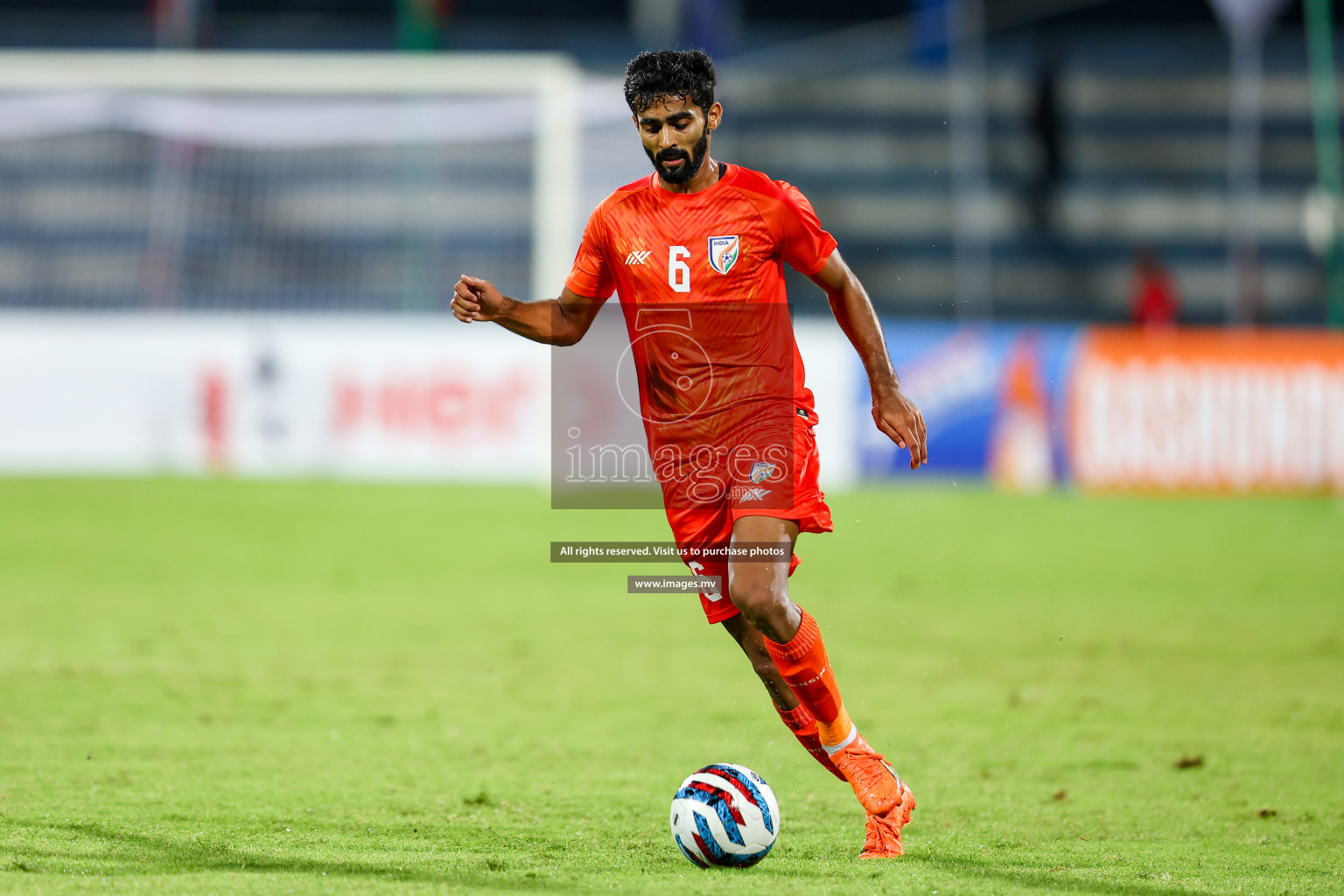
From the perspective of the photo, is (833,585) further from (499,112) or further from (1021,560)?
(499,112)

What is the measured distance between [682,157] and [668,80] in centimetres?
23

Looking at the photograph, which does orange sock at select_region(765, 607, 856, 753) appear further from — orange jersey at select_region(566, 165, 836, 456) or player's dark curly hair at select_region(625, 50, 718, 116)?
player's dark curly hair at select_region(625, 50, 718, 116)

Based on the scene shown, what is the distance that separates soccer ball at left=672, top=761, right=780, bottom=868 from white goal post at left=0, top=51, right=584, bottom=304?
1225 cm

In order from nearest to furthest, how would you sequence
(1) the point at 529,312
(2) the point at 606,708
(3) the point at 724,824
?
1. (3) the point at 724,824
2. (1) the point at 529,312
3. (2) the point at 606,708

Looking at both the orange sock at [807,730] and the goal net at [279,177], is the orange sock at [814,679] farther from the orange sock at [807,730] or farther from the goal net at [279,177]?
the goal net at [279,177]

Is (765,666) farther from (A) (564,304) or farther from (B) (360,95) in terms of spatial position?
(B) (360,95)

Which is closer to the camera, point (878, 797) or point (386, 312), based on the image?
point (878, 797)

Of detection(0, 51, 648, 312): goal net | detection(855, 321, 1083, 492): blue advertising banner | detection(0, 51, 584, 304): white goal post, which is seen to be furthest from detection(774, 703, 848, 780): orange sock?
detection(0, 51, 648, 312): goal net

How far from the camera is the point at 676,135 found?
4.41 metres

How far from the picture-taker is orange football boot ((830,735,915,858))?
430 cm

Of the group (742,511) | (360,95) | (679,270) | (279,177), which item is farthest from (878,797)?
(279,177)

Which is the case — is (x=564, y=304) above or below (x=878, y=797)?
above

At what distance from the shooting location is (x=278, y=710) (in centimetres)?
659

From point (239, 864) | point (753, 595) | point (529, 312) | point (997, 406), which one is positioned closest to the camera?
point (239, 864)
